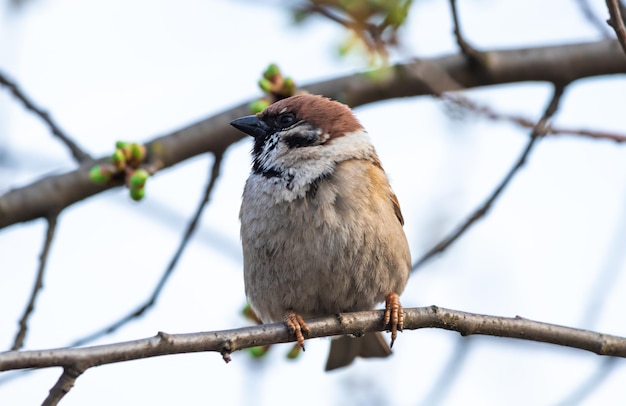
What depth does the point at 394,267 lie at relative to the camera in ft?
14.0

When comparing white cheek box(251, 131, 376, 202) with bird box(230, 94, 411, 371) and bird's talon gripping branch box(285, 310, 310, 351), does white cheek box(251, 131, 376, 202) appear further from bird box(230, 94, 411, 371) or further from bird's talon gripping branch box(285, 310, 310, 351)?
bird's talon gripping branch box(285, 310, 310, 351)

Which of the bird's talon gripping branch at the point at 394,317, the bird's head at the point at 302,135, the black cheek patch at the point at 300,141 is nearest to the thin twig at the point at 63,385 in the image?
the bird's talon gripping branch at the point at 394,317

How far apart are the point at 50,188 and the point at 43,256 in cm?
54

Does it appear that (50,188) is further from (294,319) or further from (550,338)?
(550,338)

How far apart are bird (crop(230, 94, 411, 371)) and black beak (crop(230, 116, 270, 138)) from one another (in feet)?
0.45

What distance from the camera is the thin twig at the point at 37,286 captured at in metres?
4.21

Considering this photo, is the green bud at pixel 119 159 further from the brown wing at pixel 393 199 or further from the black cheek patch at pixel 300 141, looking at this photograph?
the brown wing at pixel 393 199

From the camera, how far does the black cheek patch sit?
15.0 ft

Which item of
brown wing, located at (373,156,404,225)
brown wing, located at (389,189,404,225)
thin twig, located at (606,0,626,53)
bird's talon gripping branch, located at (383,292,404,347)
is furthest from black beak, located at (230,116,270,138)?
thin twig, located at (606,0,626,53)

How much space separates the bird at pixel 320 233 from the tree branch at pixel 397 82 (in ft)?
2.63

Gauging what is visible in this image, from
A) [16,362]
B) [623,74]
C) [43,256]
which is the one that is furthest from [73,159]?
[623,74]

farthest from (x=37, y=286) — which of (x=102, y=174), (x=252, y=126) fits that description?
(x=252, y=126)

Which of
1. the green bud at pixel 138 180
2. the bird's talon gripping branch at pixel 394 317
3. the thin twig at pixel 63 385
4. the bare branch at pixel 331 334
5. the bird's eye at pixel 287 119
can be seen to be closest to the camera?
the thin twig at pixel 63 385

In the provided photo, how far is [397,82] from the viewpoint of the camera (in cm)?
546
